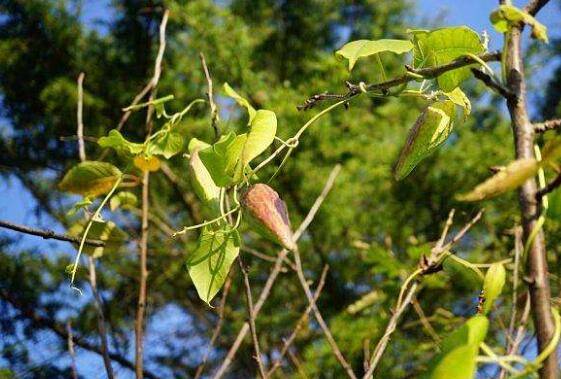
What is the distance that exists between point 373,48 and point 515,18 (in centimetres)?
10

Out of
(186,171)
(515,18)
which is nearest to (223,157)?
(515,18)

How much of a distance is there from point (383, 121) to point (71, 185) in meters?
3.31

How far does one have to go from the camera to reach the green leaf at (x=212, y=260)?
0.55m

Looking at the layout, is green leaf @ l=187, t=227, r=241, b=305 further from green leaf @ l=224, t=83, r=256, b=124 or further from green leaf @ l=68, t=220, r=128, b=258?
green leaf @ l=68, t=220, r=128, b=258

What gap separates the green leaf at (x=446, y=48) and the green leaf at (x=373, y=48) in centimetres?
2

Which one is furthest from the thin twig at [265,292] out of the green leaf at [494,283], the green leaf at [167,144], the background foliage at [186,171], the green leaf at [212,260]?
the background foliage at [186,171]

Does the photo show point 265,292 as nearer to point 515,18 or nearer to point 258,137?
point 258,137

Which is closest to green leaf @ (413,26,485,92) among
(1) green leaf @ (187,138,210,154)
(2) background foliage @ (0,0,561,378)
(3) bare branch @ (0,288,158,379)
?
(1) green leaf @ (187,138,210,154)

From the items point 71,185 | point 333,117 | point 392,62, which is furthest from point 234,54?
point 71,185

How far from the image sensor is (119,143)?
2.37ft

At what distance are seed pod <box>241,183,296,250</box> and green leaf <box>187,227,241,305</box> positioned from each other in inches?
1.7

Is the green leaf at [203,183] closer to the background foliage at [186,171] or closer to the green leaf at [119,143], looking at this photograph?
the green leaf at [119,143]

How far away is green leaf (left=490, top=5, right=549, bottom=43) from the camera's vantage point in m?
0.41

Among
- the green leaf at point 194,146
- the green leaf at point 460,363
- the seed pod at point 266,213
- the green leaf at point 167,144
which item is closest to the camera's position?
the green leaf at point 460,363
